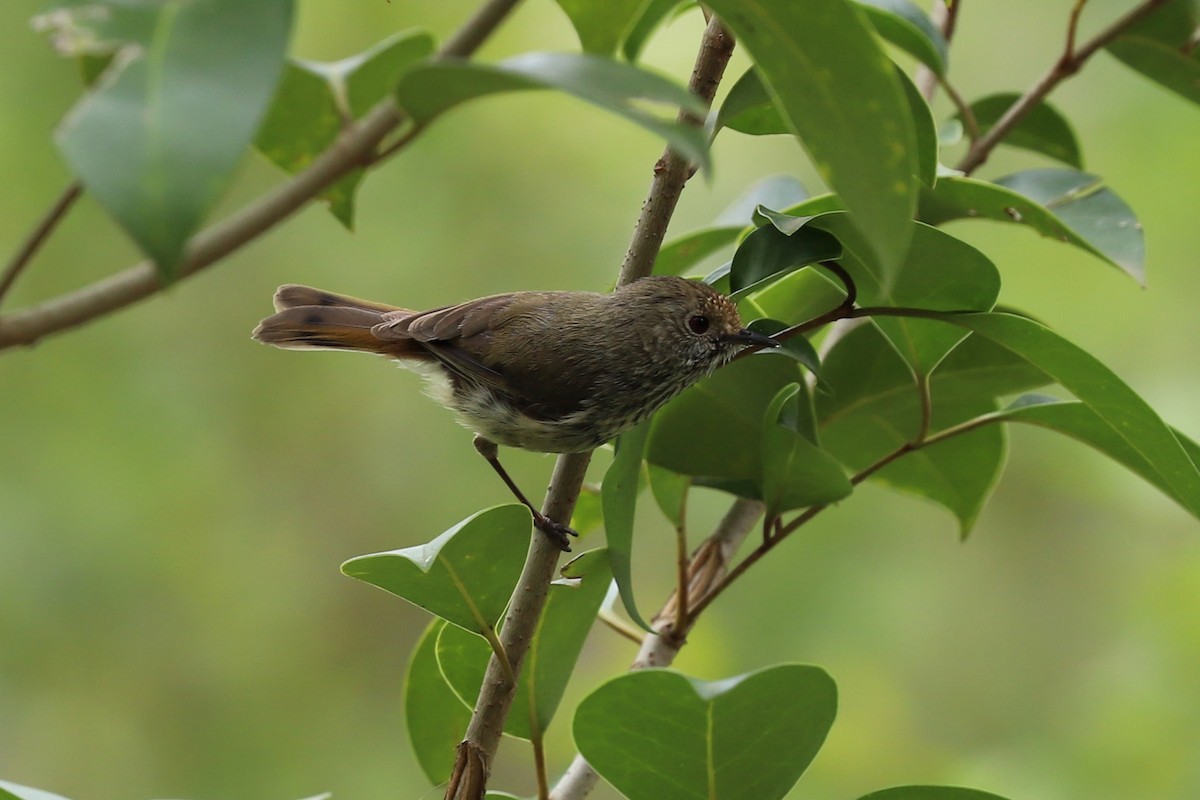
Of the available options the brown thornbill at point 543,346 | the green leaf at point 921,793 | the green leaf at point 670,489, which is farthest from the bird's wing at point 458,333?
the green leaf at point 921,793

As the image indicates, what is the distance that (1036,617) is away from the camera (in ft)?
19.5

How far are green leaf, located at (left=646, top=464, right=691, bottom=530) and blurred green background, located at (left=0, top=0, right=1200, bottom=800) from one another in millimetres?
2698

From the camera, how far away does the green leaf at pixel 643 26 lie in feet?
5.40

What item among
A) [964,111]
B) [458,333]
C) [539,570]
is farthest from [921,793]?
[458,333]

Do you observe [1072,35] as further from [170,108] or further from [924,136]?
[170,108]

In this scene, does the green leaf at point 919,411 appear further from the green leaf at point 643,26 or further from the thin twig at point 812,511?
→ the green leaf at point 643,26

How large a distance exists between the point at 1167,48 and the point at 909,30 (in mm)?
893

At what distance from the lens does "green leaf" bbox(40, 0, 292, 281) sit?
820 millimetres

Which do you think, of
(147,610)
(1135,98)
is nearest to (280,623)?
(147,610)

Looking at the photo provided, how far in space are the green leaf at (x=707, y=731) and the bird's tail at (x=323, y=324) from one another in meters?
1.63

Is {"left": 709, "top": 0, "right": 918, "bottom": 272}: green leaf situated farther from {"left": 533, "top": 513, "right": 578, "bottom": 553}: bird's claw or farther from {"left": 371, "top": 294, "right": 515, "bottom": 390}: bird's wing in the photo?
{"left": 371, "top": 294, "right": 515, "bottom": 390}: bird's wing

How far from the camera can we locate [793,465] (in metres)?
1.82

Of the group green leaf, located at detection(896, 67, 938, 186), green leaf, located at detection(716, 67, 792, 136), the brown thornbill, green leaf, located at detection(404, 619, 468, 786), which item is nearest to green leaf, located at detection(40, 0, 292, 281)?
green leaf, located at detection(716, 67, 792, 136)

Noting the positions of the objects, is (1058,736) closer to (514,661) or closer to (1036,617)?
(1036,617)
